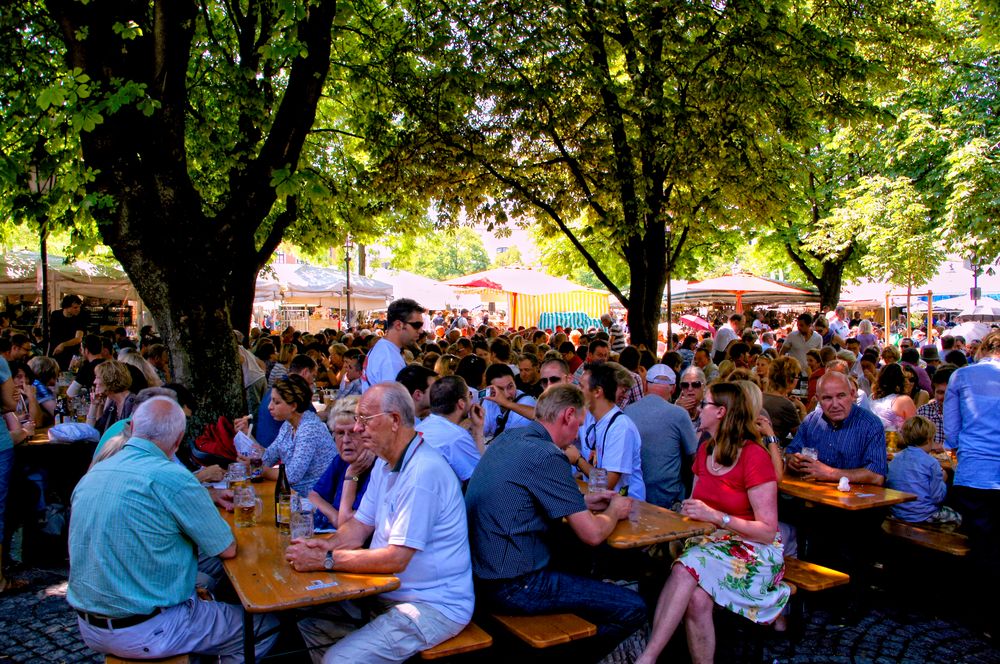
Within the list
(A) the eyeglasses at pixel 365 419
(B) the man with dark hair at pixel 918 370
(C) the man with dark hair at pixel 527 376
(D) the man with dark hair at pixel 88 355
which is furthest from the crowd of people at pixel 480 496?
(B) the man with dark hair at pixel 918 370

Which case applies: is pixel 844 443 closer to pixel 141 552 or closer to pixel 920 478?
pixel 920 478

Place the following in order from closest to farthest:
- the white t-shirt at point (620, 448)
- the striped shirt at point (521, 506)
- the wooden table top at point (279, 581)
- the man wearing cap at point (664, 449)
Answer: the wooden table top at point (279, 581) → the striped shirt at point (521, 506) → the white t-shirt at point (620, 448) → the man wearing cap at point (664, 449)

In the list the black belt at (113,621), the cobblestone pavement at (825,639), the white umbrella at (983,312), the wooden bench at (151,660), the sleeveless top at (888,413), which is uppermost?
the white umbrella at (983,312)

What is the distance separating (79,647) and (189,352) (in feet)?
8.50

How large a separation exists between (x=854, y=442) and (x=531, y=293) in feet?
45.6

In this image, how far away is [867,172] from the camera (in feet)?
71.6

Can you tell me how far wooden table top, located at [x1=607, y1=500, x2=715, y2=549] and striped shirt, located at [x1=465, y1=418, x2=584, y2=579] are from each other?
47 cm

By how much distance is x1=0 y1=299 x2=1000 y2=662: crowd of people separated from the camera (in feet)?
10.5

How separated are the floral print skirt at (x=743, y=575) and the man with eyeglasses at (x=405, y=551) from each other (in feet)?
4.48

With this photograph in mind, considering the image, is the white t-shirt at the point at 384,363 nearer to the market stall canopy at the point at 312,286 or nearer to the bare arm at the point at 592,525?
the bare arm at the point at 592,525

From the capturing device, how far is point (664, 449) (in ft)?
17.1

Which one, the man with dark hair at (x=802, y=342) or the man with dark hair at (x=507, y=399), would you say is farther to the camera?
the man with dark hair at (x=802, y=342)

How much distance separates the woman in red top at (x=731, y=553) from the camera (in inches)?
153

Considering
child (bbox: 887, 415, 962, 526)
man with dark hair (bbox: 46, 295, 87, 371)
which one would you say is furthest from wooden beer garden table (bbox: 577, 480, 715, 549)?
man with dark hair (bbox: 46, 295, 87, 371)
